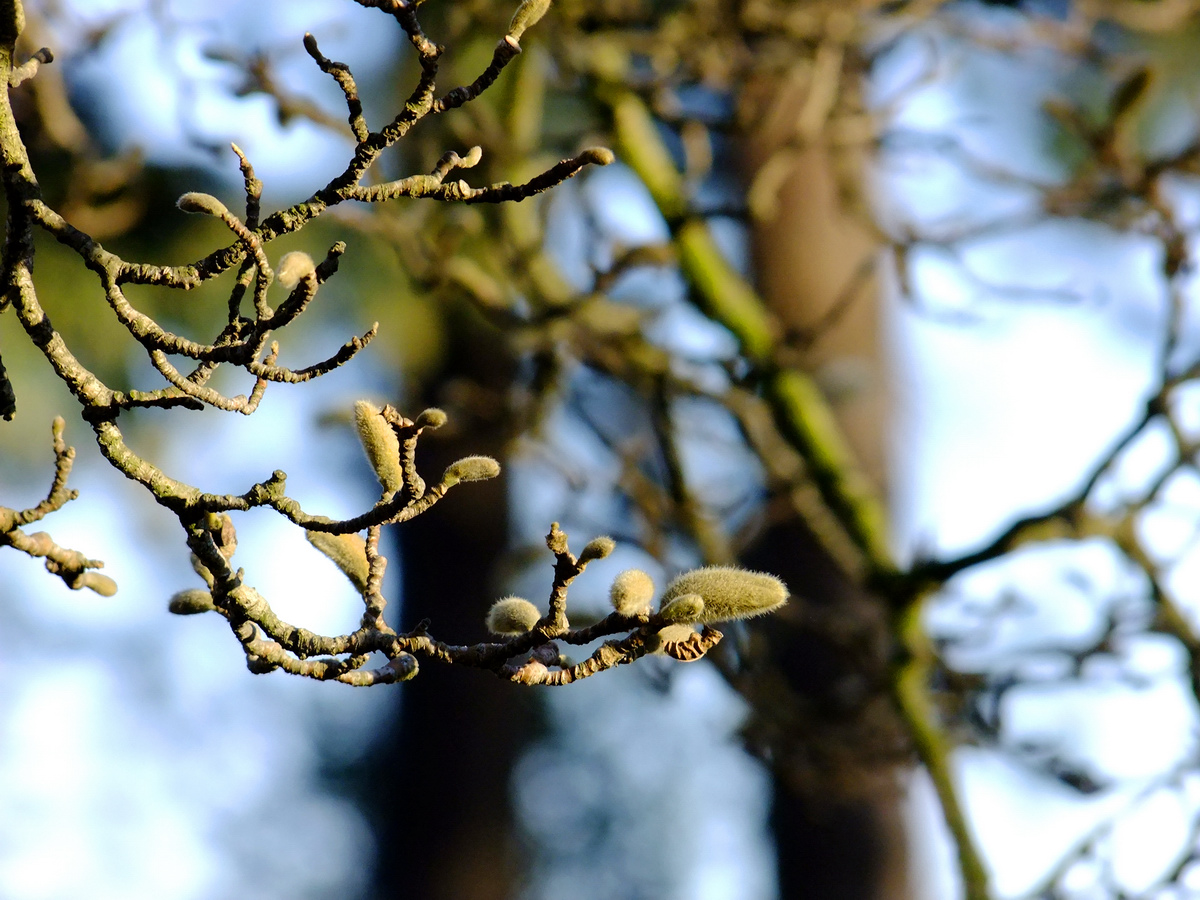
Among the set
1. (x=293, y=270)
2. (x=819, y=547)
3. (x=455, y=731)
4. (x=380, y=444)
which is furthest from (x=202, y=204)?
(x=455, y=731)

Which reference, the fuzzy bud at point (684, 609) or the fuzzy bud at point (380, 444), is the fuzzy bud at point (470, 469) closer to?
the fuzzy bud at point (380, 444)

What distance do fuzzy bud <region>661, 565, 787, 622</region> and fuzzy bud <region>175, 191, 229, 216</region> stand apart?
1.32 feet

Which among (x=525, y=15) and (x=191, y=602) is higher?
(x=525, y=15)

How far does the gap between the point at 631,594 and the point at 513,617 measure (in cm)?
11

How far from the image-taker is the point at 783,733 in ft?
6.97

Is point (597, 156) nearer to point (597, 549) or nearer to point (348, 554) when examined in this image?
point (597, 549)

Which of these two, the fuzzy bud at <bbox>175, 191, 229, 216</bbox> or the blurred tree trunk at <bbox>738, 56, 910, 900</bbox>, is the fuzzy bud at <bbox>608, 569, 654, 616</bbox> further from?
the blurred tree trunk at <bbox>738, 56, 910, 900</bbox>

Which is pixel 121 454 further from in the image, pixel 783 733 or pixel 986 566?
pixel 783 733

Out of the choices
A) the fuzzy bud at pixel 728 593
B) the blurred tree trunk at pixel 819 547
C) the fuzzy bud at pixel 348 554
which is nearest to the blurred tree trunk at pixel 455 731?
the blurred tree trunk at pixel 819 547

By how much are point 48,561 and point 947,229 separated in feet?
5.85

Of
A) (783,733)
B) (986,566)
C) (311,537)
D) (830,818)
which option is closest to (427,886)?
(830,818)

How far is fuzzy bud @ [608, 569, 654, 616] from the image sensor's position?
820mm

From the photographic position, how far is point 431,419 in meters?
0.78

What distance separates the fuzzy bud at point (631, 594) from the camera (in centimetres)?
82
